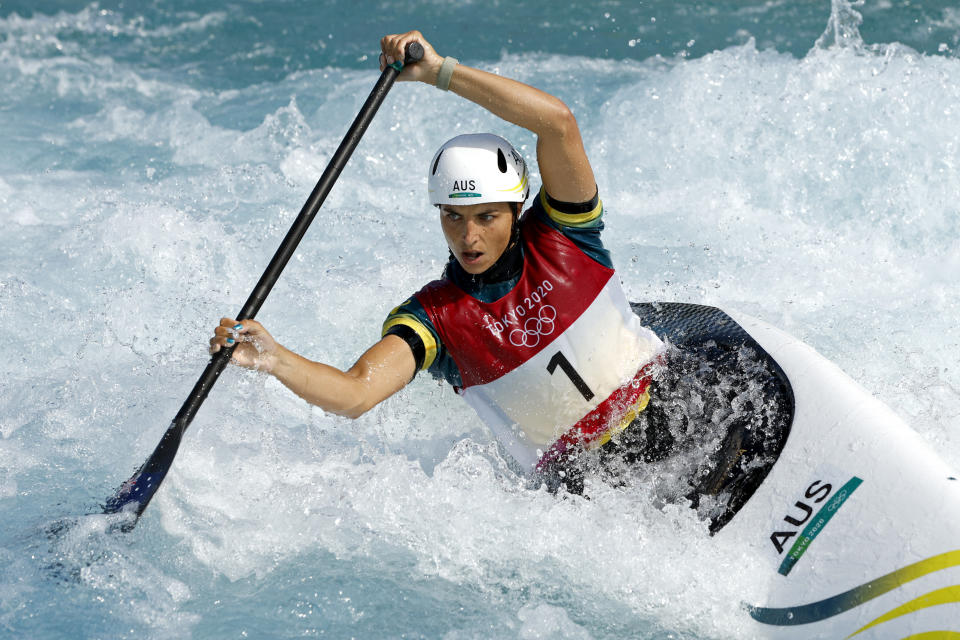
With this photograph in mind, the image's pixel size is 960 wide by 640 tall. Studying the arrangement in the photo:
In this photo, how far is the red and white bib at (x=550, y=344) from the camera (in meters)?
3.32

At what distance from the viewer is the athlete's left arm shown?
3.14 metres

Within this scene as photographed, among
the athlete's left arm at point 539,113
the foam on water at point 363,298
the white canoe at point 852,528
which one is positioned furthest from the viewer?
the foam on water at point 363,298

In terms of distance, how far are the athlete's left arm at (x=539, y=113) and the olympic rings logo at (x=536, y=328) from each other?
0.38m

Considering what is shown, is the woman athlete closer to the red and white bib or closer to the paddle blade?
the red and white bib

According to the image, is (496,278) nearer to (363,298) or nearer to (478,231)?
Result: (478,231)

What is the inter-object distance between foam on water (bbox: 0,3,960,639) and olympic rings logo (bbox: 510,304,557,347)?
0.62 m

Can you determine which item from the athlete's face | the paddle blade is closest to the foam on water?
the paddle blade

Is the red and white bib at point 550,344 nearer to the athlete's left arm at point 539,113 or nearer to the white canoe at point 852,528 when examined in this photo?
the athlete's left arm at point 539,113

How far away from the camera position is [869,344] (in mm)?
5113

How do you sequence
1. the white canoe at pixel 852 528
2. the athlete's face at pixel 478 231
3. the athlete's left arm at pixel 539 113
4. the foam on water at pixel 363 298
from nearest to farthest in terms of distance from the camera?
the white canoe at pixel 852 528 < the athlete's left arm at pixel 539 113 < the athlete's face at pixel 478 231 < the foam on water at pixel 363 298

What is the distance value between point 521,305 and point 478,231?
11.5 inches

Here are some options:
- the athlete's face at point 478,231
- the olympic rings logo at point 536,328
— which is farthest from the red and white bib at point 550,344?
the athlete's face at point 478,231

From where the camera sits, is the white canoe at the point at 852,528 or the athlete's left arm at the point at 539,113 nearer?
the white canoe at the point at 852,528

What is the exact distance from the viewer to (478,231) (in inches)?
127
